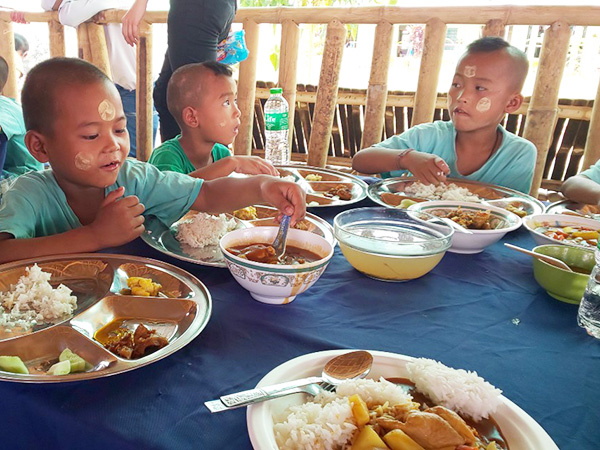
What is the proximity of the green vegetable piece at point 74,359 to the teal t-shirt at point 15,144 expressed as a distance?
2.05 metres

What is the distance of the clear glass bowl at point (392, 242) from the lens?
1284 mm

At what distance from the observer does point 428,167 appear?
7.46 feet

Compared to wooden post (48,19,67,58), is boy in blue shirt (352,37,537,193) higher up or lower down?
lower down

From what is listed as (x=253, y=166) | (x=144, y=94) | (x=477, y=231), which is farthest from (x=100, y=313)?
(x=144, y=94)

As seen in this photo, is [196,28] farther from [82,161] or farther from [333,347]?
[333,347]

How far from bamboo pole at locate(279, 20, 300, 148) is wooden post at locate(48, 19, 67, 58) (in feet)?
9.00

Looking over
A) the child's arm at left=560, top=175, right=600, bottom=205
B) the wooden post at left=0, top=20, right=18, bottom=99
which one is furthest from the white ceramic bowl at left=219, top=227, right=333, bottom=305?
the wooden post at left=0, top=20, right=18, bottom=99

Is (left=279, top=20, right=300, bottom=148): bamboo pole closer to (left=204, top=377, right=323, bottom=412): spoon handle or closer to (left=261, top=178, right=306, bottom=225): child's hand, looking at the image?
(left=261, top=178, right=306, bottom=225): child's hand

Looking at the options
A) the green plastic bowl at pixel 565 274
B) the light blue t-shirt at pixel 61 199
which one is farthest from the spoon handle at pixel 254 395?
the light blue t-shirt at pixel 61 199

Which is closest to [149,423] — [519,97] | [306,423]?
[306,423]

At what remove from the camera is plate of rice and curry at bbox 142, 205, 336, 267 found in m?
1.50

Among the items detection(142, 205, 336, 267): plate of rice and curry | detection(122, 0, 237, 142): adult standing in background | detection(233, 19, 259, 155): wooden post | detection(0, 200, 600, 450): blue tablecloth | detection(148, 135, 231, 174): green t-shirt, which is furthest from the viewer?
detection(233, 19, 259, 155): wooden post

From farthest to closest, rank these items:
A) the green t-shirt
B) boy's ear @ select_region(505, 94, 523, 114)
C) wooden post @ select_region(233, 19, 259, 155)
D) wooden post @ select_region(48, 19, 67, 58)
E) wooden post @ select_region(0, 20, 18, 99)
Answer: wooden post @ select_region(0, 20, 18, 99) → wooden post @ select_region(48, 19, 67, 58) → wooden post @ select_region(233, 19, 259, 155) → boy's ear @ select_region(505, 94, 523, 114) → the green t-shirt

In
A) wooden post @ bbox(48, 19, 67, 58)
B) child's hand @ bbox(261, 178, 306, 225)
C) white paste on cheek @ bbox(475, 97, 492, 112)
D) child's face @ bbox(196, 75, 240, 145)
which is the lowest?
child's hand @ bbox(261, 178, 306, 225)
